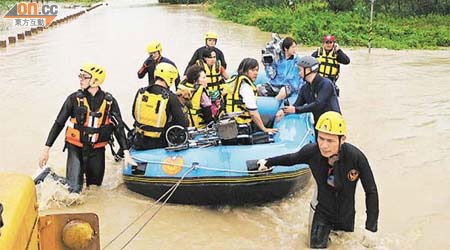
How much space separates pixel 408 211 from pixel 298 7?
2367 centimetres

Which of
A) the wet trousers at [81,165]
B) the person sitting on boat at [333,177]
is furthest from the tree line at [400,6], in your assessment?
the person sitting on boat at [333,177]

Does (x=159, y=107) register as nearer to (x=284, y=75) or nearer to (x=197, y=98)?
(x=197, y=98)

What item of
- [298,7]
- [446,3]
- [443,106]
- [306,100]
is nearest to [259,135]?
[306,100]

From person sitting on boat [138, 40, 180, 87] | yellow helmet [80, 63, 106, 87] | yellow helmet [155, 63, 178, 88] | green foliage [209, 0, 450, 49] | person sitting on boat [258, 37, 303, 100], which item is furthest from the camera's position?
green foliage [209, 0, 450, 49]

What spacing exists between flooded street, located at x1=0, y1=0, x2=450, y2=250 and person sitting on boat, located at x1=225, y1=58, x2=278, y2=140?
830mm

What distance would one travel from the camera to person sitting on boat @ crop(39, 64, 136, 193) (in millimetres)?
4754

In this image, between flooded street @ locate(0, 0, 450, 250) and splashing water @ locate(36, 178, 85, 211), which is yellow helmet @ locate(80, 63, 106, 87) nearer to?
splashing water @ locate(36, 178, 85, 211)

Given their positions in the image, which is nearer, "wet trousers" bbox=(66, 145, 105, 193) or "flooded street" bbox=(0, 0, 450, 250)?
"flooded street" bbox=(0, 0, 450, 250)

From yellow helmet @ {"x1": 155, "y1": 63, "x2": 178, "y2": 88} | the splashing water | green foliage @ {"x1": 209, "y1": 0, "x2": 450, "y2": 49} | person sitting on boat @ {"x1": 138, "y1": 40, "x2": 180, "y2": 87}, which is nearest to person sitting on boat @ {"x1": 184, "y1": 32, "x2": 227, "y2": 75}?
person sitting on boat @ {"x1": 138, "y1": 40, "x2": 180, "y2": 87}

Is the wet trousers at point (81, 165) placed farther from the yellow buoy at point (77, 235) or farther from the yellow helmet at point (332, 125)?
the yellow buoy at point (77, 235)

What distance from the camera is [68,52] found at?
16672mm

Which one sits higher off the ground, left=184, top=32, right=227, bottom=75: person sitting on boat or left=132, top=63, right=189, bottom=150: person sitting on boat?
left=184, top=32, right=227, bottom=75: person sitting on boat

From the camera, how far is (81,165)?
5.08 metres

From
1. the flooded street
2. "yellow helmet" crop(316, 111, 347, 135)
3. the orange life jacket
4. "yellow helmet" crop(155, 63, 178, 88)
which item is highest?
"yellow helmet" crop(155, 63, 178, 88)
